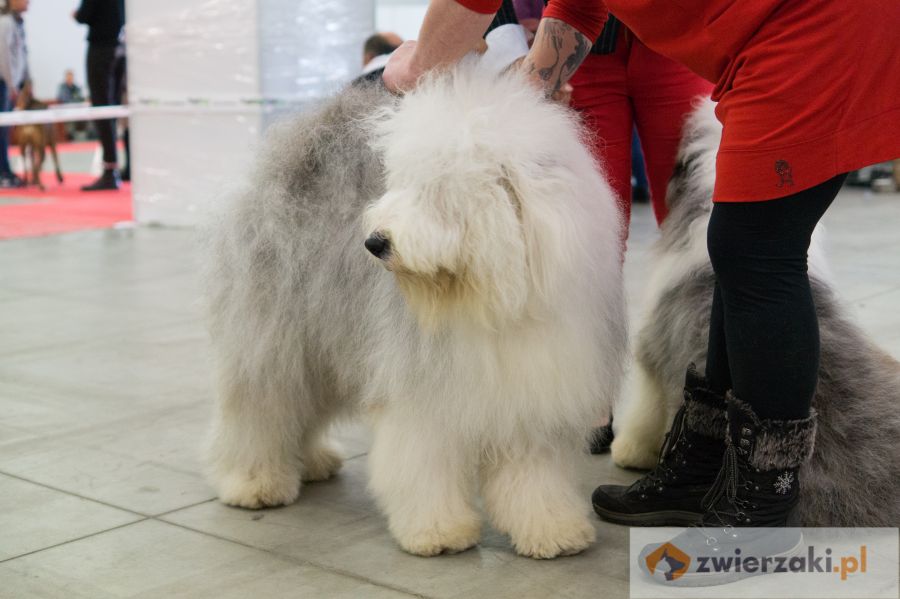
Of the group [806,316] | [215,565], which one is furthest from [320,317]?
[806,316]

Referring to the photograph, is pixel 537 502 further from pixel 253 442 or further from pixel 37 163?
pixel 37 163

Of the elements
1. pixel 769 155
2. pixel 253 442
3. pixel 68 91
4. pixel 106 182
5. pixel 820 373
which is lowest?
pixel 68 91

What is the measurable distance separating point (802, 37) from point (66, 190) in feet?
31.0

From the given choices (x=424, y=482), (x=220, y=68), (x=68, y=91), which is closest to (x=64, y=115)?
(x=220, y=68)

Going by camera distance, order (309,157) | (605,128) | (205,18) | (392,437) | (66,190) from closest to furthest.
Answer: (392,437) < (309,157) < (605,128) < (205,18) < (66,190)

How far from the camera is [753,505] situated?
89.4 inches

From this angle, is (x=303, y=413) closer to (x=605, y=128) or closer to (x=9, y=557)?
(x=9, y=557)

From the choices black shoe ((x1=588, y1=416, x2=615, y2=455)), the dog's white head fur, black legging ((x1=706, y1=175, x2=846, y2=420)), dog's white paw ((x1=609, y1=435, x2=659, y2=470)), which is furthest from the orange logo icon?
black shoe ((x1=588, y1=416, x2=615, y2=455))

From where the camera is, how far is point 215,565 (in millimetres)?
2406

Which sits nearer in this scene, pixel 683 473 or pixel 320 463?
pixel 683 473

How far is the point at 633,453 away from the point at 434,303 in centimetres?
111

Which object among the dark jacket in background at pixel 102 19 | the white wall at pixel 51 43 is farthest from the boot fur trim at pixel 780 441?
the white wall at pixel 51 43

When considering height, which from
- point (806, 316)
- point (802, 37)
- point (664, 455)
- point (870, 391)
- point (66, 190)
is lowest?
point (66, 190)
